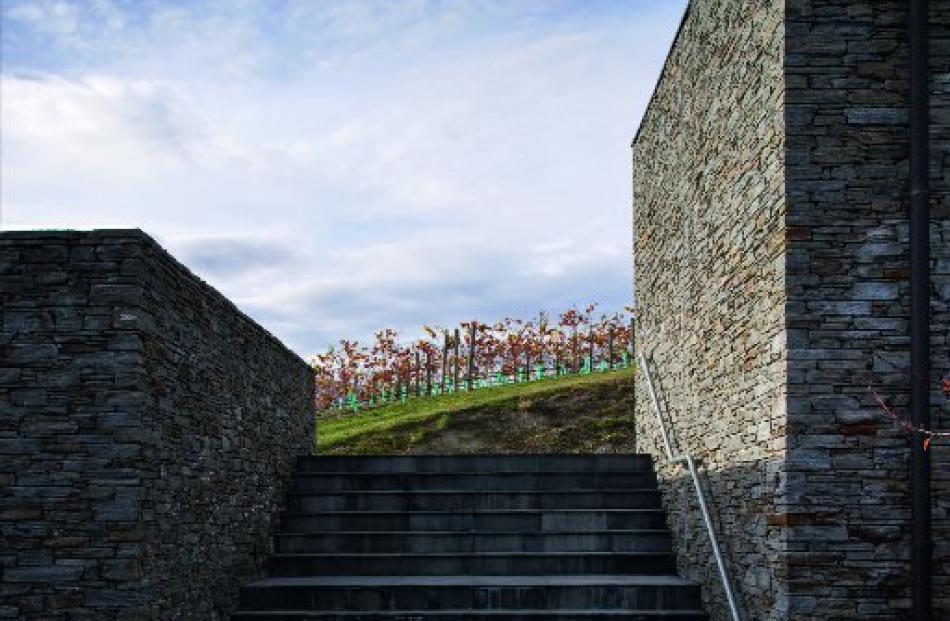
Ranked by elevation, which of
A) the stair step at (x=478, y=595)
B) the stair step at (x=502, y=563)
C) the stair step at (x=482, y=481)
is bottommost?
the stair step at (x=478, y=595)

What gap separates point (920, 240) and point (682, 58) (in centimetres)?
357

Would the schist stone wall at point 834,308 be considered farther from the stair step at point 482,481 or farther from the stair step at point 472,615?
the stair step at point 482,481

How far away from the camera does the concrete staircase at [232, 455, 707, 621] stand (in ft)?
24.1

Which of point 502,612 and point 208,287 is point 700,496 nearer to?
point 502,612

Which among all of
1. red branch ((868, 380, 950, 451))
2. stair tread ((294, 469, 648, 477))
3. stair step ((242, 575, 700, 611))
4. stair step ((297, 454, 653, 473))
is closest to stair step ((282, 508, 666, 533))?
stair tread ((294, 469, 648, 477))

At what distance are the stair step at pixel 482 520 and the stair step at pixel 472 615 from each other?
1.39m

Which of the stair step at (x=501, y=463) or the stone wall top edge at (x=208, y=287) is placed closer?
the stone wall top edge at (x=208, y=287)

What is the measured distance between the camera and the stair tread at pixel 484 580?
24.4ft

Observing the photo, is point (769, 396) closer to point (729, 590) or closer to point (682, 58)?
point (729, 590)

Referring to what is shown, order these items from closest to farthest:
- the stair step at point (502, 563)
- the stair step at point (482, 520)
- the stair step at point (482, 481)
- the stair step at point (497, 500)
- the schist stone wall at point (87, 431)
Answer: the schist stone wall at point (87, 431)
the stair step at point (502, 563)
the stair step at point (482, 520)
the stair step at point (497, 500)
the stair step at point (482, 481)

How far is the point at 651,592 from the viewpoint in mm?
7328

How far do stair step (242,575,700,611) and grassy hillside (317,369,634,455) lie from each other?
8.08 metres

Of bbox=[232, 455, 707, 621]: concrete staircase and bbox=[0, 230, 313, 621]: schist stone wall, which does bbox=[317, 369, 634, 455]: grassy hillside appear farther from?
bbox=[0, 230, 313, 621]: schist stone wall

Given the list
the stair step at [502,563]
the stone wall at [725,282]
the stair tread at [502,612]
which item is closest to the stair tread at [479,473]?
the stone wall at [725,282]
